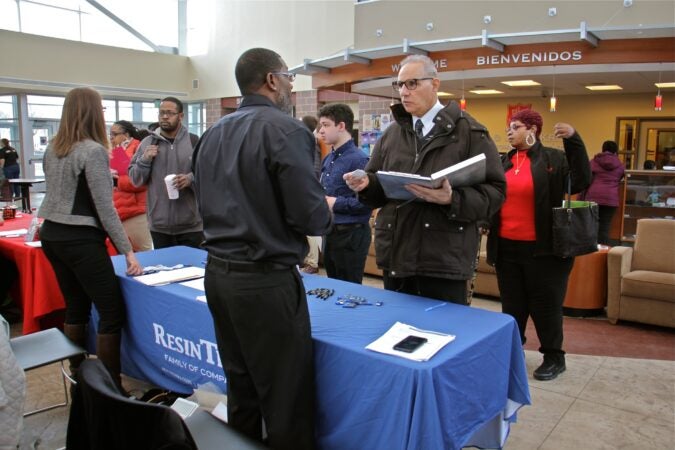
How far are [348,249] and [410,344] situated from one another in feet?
5.17

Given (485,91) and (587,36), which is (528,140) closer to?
(587,36)

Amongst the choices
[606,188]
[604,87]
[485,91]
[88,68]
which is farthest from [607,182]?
[88,68]

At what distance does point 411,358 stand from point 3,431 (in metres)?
1.43

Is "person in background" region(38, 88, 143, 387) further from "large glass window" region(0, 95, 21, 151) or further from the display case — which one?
"large glass window" region(0, 95, 21, 151)

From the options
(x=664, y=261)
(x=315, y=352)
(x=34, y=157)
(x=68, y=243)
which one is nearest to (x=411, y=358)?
(x=315, y=352)

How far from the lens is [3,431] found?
1916mm

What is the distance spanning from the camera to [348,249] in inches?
135

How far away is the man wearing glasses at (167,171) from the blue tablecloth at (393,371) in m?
1.12

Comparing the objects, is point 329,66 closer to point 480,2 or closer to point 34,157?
point 480,2

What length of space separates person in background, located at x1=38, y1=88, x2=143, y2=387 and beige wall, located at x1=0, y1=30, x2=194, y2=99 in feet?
43.4

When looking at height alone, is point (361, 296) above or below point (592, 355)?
above

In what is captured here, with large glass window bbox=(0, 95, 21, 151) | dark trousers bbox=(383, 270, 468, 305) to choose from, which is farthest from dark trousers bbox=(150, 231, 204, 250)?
large glass window bbox=(0, 95, 21, 151)

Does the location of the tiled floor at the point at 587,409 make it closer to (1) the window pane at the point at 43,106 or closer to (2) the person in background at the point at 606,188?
(2) the person in background at the point at 606,188

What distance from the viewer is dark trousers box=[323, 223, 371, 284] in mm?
3412
